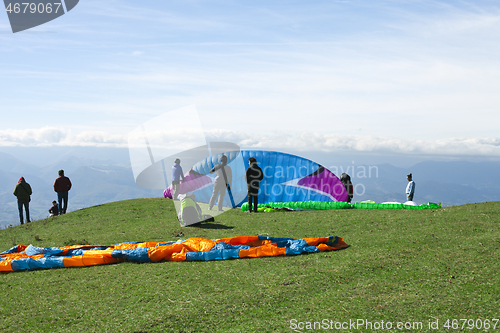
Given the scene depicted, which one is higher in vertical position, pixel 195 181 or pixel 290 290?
pixel 290 290

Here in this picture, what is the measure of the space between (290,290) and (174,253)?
323 cm

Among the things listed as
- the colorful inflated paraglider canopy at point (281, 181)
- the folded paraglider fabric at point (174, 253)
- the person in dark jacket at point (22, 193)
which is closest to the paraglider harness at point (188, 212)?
the folded paraglider fabric at point (174, 253)

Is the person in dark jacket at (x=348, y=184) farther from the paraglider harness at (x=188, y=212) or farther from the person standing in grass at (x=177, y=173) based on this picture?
the paraglider harness at (x=188, y=212)

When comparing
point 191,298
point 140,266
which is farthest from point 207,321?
point 140,266

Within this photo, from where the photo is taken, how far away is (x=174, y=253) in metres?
8.00

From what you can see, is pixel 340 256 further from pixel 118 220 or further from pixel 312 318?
pixel 118 220

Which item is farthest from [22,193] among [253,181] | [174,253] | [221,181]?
[174,253]

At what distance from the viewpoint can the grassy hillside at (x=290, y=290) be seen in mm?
4793

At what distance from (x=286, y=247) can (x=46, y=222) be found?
38.4 ft

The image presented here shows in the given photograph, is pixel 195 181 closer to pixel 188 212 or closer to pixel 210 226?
pixel 188 212

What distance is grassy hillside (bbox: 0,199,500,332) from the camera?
A: 479 cm

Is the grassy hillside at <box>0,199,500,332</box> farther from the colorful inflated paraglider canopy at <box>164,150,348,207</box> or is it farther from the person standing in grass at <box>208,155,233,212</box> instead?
the colorful inflated paraglider canopy at <box>164,150,348,207</box>

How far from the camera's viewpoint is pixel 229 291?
19.2 ft

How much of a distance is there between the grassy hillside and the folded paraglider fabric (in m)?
0.23
